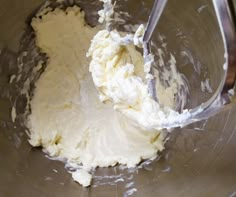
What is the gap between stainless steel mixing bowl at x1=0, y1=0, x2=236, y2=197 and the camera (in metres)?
1.07

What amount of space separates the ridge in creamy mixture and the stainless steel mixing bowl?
0.04m

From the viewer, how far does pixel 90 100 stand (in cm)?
133

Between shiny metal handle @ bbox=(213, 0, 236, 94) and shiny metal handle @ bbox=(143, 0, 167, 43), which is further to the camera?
shiny metal handle @ bbox=(143, 0, 167, 43)

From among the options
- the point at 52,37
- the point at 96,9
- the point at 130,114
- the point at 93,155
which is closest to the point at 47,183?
the point at 93,155

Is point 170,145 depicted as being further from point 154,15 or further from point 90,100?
point 154,15

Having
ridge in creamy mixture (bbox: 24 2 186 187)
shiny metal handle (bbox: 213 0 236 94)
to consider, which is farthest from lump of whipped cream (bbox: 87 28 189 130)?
shiny metal handle (bbox: 213 0 236 94)

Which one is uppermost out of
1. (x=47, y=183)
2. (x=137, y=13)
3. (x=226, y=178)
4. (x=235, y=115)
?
(x=137, y=13)

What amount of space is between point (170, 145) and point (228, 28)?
0.61 metres

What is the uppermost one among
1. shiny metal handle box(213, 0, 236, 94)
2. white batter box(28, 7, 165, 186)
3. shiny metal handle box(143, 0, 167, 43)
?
shiny metal handle box(213, 0, 236, 94)

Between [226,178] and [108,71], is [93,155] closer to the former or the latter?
[108,71]

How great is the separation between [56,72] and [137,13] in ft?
1.00

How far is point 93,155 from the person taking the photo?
4.09 feet

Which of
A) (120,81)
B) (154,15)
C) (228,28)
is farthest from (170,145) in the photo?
(228,28)

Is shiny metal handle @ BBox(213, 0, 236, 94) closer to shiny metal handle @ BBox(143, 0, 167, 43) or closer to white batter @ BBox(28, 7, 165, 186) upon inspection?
shiny metal handle @ BBox(143, 0, 167, 43)
